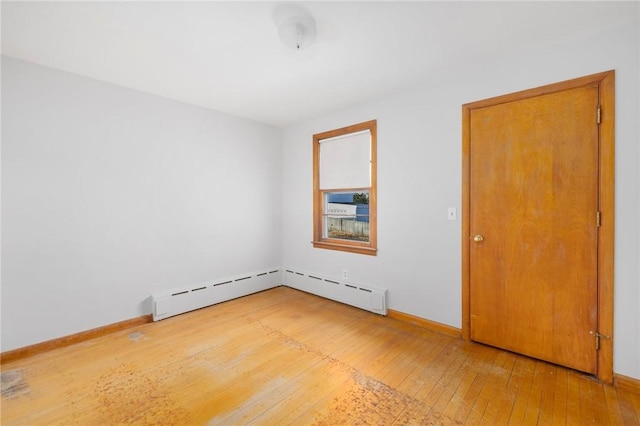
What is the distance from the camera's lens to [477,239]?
8.66 feet

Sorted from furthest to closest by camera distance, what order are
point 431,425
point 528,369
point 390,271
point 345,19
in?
point 390,271 < point 528,369 < point 345,19 < point 431,425

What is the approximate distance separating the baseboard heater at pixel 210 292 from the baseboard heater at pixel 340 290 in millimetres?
372

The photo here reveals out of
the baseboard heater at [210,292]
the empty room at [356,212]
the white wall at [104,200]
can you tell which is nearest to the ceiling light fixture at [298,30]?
the empty room at [356,212]

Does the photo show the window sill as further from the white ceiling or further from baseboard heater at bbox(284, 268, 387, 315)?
the white ceiling

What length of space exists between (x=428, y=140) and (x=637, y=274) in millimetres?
1918

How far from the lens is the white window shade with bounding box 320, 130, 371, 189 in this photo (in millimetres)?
3596

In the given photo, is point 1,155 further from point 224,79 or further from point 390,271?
point 390,271

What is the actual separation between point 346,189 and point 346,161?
0.39 metres

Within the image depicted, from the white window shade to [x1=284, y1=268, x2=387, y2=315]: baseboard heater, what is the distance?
4.40 feet

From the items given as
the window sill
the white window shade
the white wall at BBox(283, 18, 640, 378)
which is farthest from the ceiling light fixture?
the window sill

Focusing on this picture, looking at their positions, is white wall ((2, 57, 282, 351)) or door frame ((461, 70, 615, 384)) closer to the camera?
door frame ((461, 70, 615, 384))

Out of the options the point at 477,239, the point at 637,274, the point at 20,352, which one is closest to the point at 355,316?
the point at 477,239

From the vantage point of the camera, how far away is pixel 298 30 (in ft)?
Answer: 6.52

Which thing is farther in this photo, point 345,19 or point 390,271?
point 390,271
